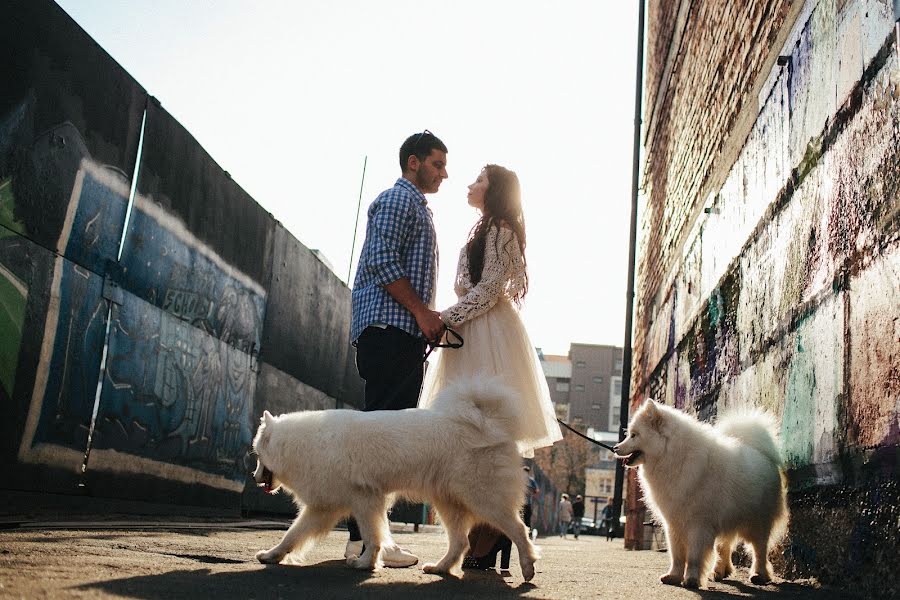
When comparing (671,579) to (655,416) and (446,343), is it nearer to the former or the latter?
(655,416)

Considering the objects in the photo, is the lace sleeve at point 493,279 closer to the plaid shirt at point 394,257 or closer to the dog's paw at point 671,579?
the plaid shirt at point 394,257

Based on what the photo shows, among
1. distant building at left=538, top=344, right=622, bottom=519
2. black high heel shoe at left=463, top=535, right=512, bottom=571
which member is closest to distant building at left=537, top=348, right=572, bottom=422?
distant building at left=538, top=344, right=622, bottom=519

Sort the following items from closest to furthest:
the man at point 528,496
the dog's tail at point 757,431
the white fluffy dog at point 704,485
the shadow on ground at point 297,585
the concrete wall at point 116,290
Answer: the shadow on ground at point 297,585 → the man at point 528,496 → the white fluffy dog at point 704,485 → the dog's tail at point 757,431 → the concrete wall at point 116,290

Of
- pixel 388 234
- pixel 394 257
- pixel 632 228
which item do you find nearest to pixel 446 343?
pixel 394 257

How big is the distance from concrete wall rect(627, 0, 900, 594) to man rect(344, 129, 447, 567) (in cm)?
191

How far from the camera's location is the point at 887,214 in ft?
11.2

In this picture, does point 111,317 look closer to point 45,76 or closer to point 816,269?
point 45,76

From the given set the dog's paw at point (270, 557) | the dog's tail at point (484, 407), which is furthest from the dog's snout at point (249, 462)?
the dog's tail at point (484, 407)

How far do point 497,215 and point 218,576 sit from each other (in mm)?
2352

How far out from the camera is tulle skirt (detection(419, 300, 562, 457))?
4582 millimetres

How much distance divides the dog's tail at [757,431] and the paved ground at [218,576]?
706mm

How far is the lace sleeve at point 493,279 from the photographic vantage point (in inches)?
183

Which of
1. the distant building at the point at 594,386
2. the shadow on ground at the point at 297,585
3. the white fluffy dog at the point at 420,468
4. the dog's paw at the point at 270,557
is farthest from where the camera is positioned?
the distant building at the point at 594,386

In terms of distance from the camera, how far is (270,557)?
4.13 m
